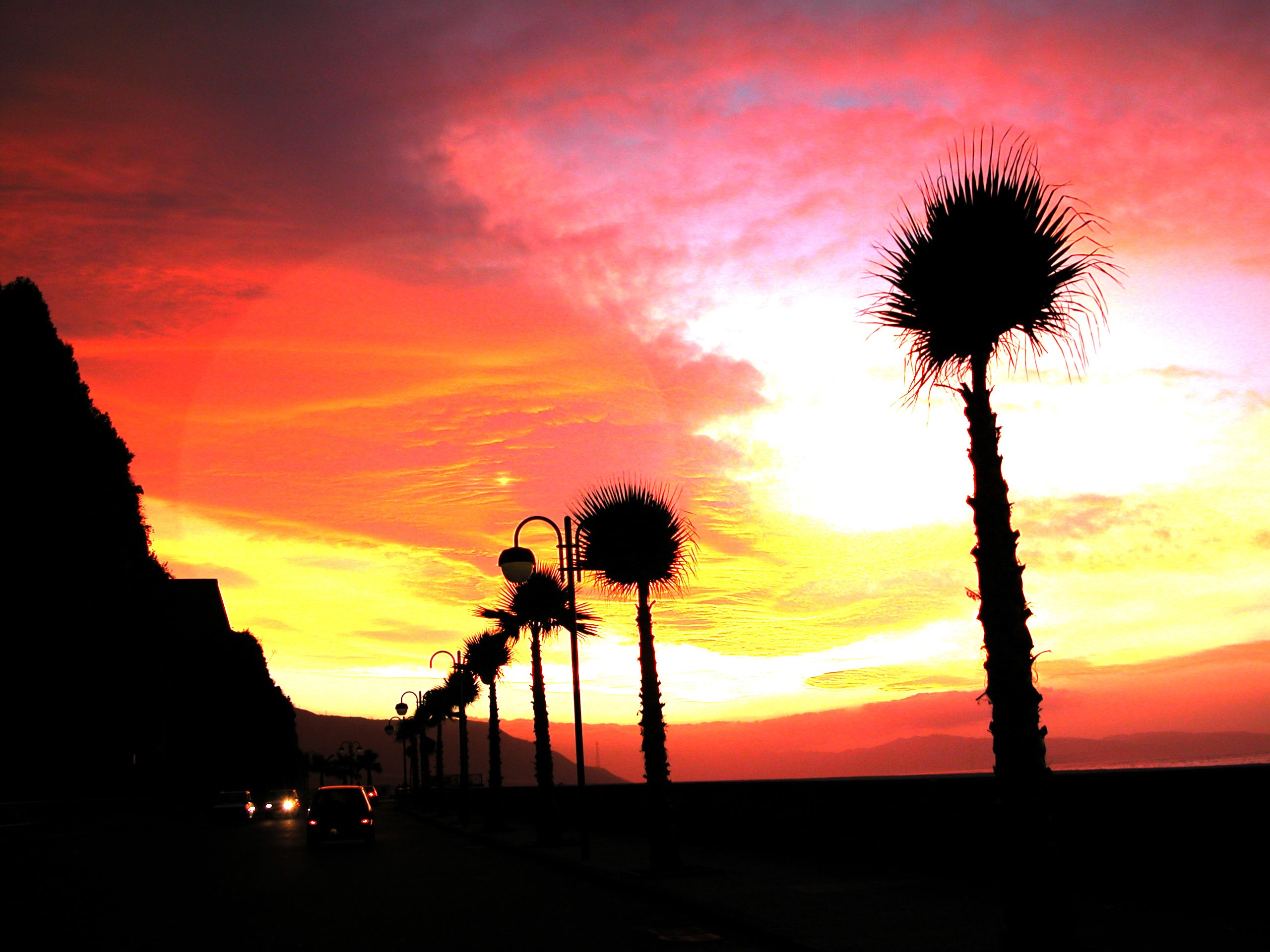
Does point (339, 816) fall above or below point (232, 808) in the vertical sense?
above

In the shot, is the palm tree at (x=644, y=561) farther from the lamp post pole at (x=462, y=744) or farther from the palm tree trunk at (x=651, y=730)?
the lamp post pole at (x=462, y=744)

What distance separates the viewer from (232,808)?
5869 cm

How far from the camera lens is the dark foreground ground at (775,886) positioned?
11.7m

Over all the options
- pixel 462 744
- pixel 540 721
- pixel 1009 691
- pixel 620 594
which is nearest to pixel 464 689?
pixel 462 744

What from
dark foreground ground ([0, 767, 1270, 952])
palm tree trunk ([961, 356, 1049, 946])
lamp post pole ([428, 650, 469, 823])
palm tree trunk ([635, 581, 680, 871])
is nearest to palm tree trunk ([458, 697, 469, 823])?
lamp post pole ([428, 650, 469, 823])

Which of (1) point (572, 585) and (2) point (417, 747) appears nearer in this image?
(1) point (572, 585)

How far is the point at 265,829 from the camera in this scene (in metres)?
52.9

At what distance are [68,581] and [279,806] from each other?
118 feet

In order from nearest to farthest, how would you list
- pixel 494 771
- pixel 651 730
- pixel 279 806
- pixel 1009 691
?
pixel 1009 691
pixel 651 730
pixel 494 771
pixel 279 806

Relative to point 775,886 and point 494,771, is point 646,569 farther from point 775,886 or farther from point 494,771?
point 494,771

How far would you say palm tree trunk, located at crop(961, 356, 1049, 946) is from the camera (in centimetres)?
984

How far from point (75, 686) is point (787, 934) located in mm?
42707

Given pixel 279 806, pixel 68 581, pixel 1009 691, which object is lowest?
pixel 279 806

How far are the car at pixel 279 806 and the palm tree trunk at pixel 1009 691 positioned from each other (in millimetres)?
68849
